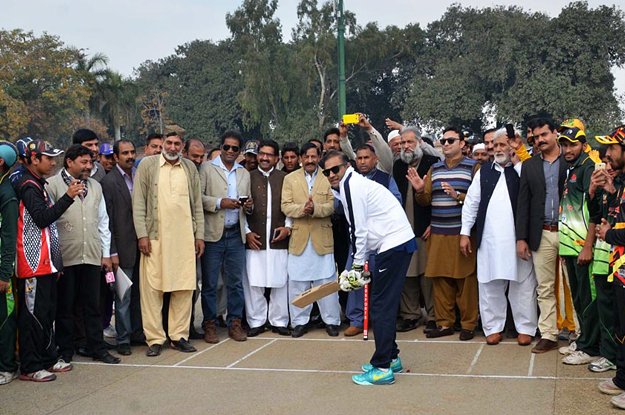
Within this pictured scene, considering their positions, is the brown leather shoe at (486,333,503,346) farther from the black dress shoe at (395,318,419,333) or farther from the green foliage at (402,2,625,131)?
the green foliage at (402,2,625,131)

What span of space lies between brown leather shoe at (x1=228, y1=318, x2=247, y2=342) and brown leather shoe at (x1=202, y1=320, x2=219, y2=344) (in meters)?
0.17

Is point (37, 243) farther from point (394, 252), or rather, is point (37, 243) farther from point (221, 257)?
point (394, 252)

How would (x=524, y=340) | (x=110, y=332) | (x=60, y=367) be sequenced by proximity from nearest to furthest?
(x=60, y=367)
(x=524, y=340)
(x=110, y=332)

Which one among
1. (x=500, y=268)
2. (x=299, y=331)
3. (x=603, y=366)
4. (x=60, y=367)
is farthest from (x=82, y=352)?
(x=603, y=366)

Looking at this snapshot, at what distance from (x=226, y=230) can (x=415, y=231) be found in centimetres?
202

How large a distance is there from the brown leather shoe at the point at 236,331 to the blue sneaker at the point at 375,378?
2063 millimetres

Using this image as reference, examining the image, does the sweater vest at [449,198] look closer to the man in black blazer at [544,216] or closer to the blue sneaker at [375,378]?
the man in black blazer at [544,216]

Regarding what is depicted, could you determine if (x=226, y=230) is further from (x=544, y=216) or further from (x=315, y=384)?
(x=544, y=216)

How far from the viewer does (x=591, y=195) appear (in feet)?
19.3

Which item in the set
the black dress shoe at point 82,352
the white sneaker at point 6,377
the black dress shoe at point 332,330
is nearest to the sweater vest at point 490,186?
the black dress shoe at point 332,330

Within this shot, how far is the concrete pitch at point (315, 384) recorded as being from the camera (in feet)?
17.5

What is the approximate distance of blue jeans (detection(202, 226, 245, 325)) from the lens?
25.4ft

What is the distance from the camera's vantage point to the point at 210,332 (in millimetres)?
7699

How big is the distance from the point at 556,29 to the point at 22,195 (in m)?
39.5
